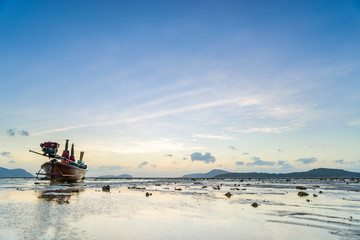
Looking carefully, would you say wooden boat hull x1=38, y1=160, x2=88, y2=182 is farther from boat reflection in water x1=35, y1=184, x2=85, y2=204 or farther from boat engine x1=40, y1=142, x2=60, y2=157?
boat reflection in water x1=35, y1=184, x2=85, y2=204

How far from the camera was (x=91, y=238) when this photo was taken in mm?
13398

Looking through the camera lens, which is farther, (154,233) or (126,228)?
(126,228)

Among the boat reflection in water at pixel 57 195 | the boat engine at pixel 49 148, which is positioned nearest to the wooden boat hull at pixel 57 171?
the boat engine at pixel 49 148

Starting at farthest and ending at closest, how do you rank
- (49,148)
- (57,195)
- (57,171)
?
(57,171)
(49,148)
(57,195)

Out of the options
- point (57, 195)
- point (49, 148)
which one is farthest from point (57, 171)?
point (57, 195)

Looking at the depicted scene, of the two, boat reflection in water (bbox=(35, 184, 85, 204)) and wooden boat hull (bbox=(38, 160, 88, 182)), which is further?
wooden boat hull (bbox=(38, 160, 88, 182))

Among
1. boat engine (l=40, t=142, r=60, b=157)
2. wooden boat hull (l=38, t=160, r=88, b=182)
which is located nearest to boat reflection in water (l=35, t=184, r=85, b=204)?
boat engine (l=40, t=142, r=60, b=157)

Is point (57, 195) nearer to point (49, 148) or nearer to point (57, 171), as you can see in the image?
point (49, 148)

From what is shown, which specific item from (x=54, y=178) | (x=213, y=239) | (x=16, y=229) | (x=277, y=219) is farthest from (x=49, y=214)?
(x=54, y=178)

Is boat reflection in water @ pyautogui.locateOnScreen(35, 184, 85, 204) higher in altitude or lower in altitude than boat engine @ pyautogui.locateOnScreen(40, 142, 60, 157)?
lower

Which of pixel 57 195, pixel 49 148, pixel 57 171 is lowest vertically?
pixel 57 195

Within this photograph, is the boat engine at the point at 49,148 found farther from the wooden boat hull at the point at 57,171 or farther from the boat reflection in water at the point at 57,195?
the boat reflection in water at the point at 57,195

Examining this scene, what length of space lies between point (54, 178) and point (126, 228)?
96.9 m

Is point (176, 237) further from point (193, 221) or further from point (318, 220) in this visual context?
point (318, 220)
